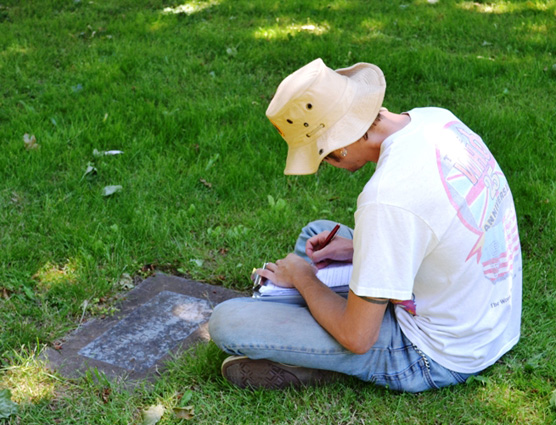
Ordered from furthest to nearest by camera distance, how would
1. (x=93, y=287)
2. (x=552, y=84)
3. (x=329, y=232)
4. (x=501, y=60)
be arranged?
(x=501, y=60), (x=552, y=84), (x=93, y=287), (x=329, y=232)

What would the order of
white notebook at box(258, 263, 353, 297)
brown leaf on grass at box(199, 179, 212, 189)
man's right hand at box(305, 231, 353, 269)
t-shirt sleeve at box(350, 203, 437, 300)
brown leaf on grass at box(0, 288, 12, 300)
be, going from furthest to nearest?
brown leaf on grass at box(199, 179, 212, 189), brown leaf on grass at box(0, 288, 12, 300), man's right hand at box(305, 231, 353, 269), white notebook at box(258, 263, 353, 297), t-shirt sleeve at box(350, 203, 437, 300)

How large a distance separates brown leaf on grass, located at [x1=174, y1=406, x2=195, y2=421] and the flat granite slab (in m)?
0.28

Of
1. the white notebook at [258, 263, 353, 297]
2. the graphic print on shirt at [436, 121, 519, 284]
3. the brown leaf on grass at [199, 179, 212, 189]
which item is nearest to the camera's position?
the graphic print on shirt at [436, 121, 519, 284]

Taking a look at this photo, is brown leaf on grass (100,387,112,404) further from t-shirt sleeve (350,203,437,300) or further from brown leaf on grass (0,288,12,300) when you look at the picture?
t-shirt sleeve (350,203,437,300)

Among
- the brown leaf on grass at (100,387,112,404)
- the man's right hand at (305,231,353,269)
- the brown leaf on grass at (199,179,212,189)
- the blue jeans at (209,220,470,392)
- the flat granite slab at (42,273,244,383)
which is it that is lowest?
the flat granite slab at (42,273,244,383)

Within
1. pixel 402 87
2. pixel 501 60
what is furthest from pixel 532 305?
pixel 501 60

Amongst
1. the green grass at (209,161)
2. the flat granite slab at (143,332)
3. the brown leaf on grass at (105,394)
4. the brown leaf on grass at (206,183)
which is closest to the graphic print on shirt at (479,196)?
the green grass at (209,161)

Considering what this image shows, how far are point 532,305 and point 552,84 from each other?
2969 millimetres

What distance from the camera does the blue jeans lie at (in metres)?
2.59

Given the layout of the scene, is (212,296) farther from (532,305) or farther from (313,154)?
(532,305)

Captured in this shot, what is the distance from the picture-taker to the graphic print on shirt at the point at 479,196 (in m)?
2.29

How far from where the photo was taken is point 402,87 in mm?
5742

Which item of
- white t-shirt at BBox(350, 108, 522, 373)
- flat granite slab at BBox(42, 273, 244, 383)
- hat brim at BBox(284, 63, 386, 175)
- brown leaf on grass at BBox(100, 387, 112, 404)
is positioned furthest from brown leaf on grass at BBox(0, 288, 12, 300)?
white t-shirt at BBox(350, 108, 522, 373)

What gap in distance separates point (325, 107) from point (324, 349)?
89 centimetres
